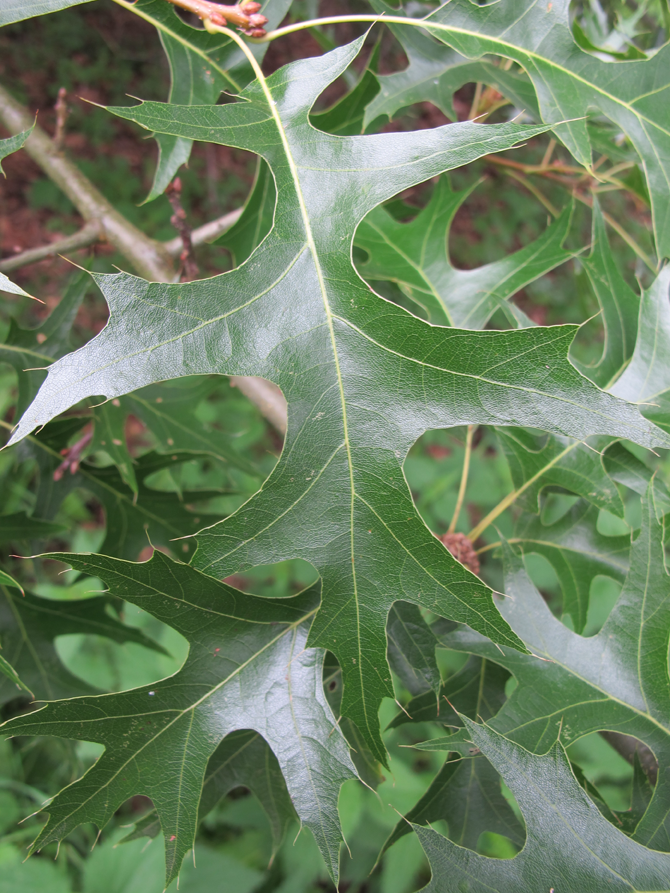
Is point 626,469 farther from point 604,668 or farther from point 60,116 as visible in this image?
point 60,116

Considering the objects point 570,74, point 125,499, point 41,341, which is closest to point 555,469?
point 570,74

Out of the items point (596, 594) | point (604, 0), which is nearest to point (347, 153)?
point (604, 0)

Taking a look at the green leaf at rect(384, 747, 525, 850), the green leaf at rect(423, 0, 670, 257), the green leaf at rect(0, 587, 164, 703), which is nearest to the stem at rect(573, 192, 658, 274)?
the green leaf at rect(423, 0, 670, 257)

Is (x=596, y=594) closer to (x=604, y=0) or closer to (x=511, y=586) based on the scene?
(x=511, y=586)

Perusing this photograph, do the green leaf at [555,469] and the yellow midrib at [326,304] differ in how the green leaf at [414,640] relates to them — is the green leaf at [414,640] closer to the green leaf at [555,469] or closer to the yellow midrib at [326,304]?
the yellow midrib at [326,304]

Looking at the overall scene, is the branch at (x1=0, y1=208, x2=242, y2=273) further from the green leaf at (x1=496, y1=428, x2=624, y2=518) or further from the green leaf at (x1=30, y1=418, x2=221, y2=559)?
the green leaf at (x1=496, y1=428, x2=624, y2=518)
